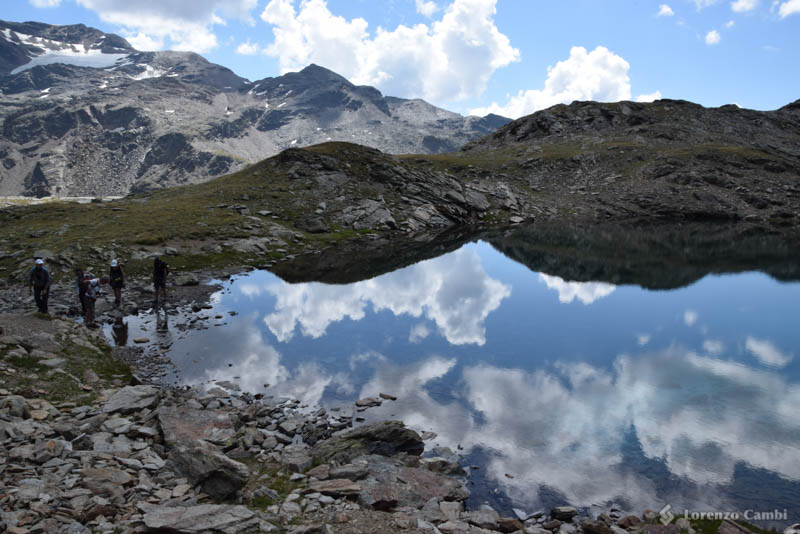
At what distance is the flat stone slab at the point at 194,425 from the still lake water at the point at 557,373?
15.2ft

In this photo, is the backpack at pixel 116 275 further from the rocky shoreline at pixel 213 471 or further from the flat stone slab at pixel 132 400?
the flat stone slab at pixel 132 400

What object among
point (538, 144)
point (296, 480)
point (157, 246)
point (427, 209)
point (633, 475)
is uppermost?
point (538, 144)

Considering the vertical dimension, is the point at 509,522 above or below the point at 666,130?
below

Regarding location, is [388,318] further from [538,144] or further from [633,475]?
[538,144]

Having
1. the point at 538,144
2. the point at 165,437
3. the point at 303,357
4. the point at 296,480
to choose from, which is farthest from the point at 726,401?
the point at 538,144

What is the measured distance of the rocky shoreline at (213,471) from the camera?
10141 millimetres

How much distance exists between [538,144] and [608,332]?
128376 millimetres

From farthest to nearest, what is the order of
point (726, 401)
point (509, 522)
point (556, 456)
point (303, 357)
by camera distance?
point (303, 357), point (726, 401), point (556, 456), point (509, 522)

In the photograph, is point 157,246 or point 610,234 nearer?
point 157,246

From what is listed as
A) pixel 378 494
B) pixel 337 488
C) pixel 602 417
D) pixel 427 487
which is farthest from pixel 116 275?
pixel 602 417

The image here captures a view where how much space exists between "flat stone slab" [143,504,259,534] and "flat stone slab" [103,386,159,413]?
797cm

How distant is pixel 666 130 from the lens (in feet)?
469

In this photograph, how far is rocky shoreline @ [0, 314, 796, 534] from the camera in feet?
33.3

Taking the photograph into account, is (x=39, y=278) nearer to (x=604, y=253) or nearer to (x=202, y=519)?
(x=202, y=519)
